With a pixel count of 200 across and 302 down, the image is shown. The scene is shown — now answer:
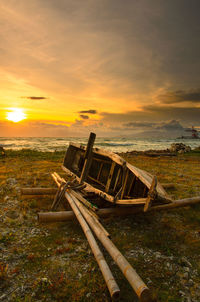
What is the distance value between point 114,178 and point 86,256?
4996 mm

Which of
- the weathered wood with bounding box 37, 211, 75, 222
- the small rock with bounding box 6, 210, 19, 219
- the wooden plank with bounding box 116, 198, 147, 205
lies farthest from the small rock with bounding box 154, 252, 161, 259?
the small rock with bounding box 6, 210, 19, 219

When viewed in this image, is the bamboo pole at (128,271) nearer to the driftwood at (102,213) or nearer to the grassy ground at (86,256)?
the grassy ground at (86,256)

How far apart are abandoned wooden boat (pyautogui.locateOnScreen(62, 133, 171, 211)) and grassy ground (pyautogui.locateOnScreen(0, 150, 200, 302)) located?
1252 millimetres

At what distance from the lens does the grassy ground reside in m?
4.41

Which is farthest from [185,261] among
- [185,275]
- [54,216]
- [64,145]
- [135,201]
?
[64,145]

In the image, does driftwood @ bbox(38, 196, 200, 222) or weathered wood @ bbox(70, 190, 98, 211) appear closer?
driftwood @ bbox(38, 196, 200, 222)

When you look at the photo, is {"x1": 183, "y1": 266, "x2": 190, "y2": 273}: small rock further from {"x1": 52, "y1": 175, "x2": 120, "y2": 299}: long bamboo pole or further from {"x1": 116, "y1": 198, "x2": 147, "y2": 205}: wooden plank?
{"x1": 52, "y1": 175, "x2": 120, "y2": 299}: long bamboo pole

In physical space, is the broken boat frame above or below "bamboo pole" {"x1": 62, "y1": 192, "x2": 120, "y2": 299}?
above

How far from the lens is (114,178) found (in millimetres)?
10188

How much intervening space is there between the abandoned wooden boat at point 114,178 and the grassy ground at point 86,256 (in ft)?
4.11

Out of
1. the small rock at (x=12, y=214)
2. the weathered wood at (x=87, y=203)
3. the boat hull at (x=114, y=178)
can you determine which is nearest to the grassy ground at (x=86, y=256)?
the small rock at (x=12, y=214)

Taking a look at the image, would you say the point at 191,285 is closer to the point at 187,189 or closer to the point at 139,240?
the point at 139,240

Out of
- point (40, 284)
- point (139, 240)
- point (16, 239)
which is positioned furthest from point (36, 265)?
point (139, 240)

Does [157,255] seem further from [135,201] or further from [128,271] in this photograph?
[128,271]
